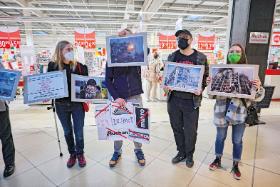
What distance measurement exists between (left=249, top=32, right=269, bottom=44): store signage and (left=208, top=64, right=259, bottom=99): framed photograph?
2.28 m

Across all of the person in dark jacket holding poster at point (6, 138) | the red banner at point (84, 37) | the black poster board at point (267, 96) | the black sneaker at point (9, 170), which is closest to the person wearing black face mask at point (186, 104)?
the person in dark jacket holding poster at point (6, 138)

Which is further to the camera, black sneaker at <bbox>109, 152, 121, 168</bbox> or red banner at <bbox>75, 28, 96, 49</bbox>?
red banner at <bbox>75, 28, 96, 49</bbox>

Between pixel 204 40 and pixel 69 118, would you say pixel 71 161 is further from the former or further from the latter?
pixel 204 40

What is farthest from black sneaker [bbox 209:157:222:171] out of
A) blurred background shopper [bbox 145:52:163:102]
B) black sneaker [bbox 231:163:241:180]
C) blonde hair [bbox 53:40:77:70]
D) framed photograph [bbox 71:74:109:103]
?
blurred background shopper [bbox 145:52:163:102]

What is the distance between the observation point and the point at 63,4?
8.17 m

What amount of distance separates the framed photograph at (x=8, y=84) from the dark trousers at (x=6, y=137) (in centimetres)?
26

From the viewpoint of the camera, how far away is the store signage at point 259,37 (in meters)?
3.81

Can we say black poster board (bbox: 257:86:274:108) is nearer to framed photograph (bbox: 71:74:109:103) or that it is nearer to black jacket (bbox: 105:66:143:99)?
black jacket (bbox: 105:66:143:99)

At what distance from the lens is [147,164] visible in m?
2.57

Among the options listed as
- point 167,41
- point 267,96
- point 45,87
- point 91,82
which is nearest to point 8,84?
point 45,87

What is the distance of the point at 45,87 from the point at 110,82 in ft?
2.58

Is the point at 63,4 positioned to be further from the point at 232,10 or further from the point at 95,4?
the point at 232,10

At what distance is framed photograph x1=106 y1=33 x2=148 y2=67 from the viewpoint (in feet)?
6.91

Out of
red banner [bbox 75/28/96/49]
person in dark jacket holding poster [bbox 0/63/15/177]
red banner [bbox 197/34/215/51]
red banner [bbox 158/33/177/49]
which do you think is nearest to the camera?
person in dark jacket holding poster [bbox 0/63/15/177]
